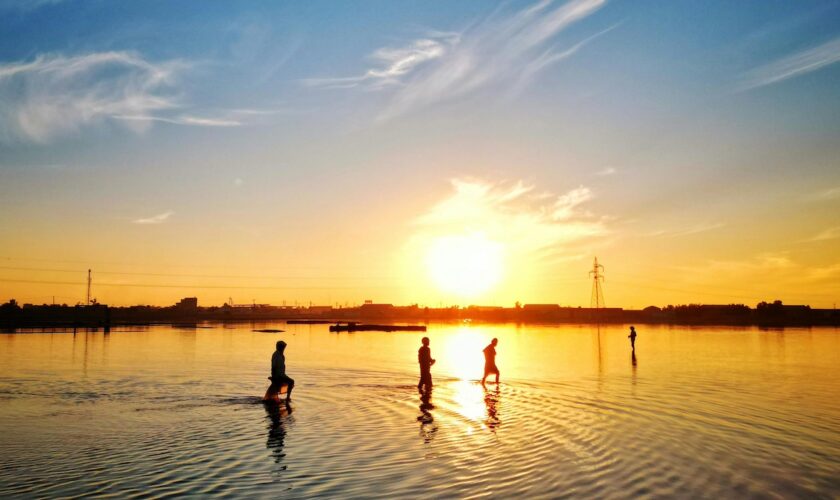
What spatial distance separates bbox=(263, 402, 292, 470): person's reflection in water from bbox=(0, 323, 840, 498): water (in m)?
0.09

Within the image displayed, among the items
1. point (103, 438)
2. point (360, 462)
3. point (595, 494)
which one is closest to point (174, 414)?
point (103, 438)

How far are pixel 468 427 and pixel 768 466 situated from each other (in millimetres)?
7818

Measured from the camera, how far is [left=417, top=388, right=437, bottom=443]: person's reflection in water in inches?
622

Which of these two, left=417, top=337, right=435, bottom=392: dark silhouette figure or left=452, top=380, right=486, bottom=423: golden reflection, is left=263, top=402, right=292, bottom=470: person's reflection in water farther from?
left=417, top=337, right=435, bottom=392: dark silhouette figure

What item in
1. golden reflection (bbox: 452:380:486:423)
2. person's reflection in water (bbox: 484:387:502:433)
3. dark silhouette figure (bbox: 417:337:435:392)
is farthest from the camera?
dark silhouette figure (bbox: 417:337:435:392)

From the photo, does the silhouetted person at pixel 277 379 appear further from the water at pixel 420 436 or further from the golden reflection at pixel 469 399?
the golden reflection at pixel 469 399

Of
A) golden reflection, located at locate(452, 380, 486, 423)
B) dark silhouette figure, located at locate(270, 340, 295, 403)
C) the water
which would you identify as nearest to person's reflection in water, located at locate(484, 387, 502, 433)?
the water

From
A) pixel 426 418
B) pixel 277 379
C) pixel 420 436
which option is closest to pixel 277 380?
pixel 277 379

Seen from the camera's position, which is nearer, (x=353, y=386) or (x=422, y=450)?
(x=422, y=450)

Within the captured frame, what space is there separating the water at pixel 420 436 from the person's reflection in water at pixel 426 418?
0.07m

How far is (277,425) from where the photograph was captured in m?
17.0

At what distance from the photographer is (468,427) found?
16906 mm

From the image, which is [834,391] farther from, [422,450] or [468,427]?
[422,450]

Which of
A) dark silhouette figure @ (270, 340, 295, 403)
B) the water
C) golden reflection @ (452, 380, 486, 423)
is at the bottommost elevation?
golden reflection @ (452, 380, 486, 423)
